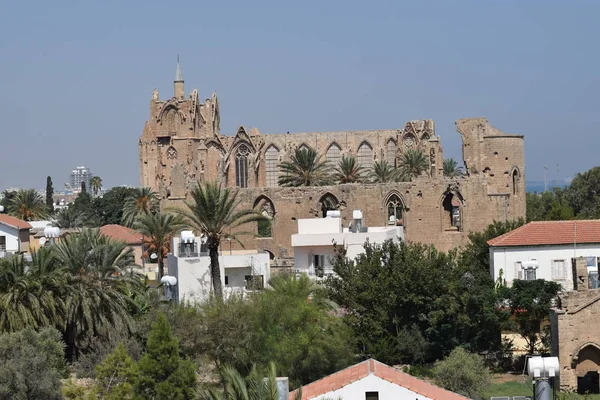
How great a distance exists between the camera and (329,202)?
64000 mm

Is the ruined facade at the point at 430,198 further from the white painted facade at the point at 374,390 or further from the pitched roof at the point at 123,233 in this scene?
the white painted facade at the point at 374,390

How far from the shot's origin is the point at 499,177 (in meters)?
66.0

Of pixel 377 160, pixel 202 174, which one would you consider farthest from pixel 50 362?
pixel 377 160

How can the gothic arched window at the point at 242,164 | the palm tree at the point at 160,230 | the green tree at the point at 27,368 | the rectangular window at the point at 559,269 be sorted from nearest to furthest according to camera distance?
the green tree at the point at 27,368, the rectangular window at the point at 559,269, the palm tree at the point at 160,230, the gothic arched window at the point at 242,164

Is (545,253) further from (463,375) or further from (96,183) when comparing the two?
(96,183)

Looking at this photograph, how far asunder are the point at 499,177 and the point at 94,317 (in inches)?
1176

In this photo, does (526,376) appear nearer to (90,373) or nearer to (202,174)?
(90,373)

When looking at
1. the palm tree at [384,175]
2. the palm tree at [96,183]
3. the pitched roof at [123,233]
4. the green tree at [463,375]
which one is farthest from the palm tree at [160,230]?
the palm tree at [96,183]

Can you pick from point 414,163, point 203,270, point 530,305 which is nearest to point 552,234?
point 530,305

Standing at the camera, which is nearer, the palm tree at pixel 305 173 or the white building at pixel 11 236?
the white building at pixel 11 236

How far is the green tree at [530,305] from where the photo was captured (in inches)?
1649

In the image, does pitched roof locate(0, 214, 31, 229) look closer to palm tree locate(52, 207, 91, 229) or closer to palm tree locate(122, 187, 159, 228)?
palm tree locate(122, 187, 159, 228)

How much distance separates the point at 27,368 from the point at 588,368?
15.1 metres

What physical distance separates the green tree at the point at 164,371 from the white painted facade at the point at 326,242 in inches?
725
